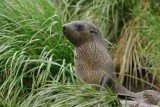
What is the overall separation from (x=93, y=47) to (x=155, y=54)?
67.2 inches

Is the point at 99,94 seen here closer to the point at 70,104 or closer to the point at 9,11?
the point at 70,104

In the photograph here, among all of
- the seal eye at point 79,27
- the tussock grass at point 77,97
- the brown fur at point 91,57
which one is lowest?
the tussock grass at point 77,97

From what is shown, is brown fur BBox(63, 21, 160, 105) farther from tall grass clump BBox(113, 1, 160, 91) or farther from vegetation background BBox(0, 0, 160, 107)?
tall grass clump BBox(113, 1, 160, 91)

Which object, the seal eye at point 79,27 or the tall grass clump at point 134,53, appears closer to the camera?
the seal eye at point 79,27

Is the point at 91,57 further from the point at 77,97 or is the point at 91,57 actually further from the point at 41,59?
the point at 41,59

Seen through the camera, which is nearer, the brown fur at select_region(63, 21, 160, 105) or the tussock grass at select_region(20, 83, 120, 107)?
the tussock grass at select_region(20, 83, 120, 107)

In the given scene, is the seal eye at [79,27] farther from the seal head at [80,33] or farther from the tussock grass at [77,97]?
the tussock grass at [77,97]

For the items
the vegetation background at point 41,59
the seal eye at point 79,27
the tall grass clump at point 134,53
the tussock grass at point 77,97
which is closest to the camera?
the tussock grass at point 77,97

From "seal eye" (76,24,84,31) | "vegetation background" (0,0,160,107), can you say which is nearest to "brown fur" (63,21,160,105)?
"seal eye" (76,24,84,31)

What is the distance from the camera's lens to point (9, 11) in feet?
21.2

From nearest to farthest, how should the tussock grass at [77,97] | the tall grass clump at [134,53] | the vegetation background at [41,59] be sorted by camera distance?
the tussock grass at [77,97] → the vegetation background at [41,59] → the tall grass clump at [134,53]

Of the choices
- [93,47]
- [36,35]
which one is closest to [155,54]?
[36,35]

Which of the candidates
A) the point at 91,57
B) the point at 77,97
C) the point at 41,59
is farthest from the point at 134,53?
the point at 77,97

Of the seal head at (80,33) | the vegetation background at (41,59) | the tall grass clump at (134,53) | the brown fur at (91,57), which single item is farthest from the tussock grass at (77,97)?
the tall grass clump at (134,53)
